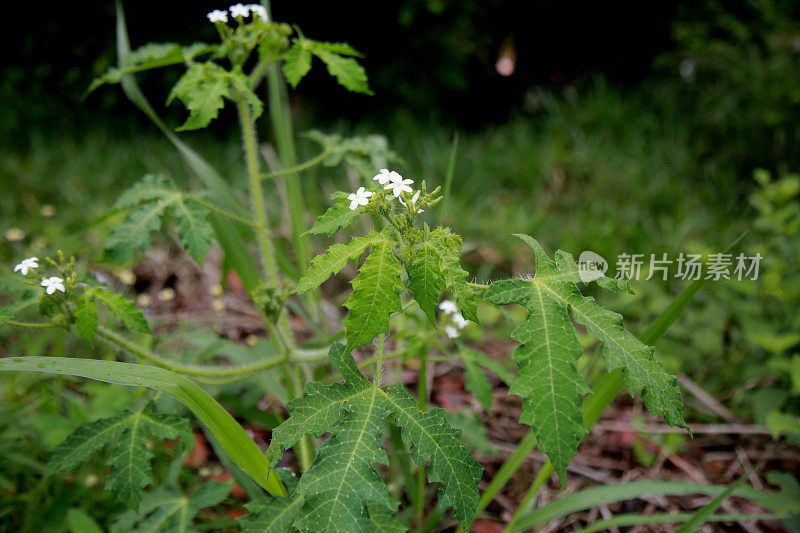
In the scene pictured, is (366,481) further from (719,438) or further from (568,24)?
(568,24)

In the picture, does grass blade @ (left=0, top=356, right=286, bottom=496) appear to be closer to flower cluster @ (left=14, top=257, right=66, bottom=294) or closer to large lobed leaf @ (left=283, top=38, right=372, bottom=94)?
flower cluster @ (left=14, top=257, right=66, bottom=294)

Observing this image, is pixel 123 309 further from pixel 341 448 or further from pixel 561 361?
pixel 561 361

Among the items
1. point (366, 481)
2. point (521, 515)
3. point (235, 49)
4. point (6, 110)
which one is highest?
point (235, 49)

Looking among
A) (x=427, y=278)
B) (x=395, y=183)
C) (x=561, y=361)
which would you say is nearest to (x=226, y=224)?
(x=395, y=183)

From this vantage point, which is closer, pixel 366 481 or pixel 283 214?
pixel 366 481

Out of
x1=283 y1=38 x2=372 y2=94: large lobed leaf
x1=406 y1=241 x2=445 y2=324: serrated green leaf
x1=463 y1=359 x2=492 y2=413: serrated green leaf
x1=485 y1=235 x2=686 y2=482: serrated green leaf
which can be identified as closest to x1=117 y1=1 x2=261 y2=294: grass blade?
x1=283 y1=38 x2=372 y2=94: large lobed leaf

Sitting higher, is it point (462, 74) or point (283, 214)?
point (462, 74)

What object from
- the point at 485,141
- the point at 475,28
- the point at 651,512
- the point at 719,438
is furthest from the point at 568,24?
the point at 651,512

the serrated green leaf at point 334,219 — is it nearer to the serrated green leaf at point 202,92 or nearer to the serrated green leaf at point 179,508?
the serrated green leaf at point 202,92
